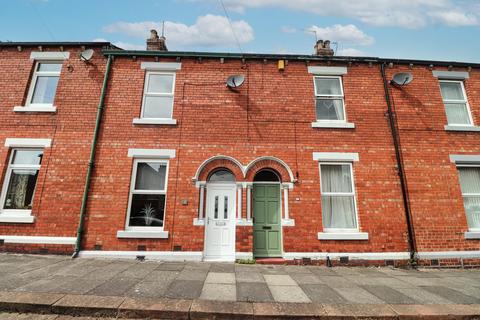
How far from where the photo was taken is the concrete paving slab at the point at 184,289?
406cm

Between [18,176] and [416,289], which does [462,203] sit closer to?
[416,289]

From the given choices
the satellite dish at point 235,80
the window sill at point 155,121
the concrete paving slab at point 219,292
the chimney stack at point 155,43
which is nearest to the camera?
the concrete paving slab at point 219,292

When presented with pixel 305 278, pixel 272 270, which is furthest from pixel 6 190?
pixel 305 278

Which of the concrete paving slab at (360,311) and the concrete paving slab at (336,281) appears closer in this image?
the concrete paving slab at (360,311)

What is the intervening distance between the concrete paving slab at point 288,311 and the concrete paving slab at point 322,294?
0.31 m

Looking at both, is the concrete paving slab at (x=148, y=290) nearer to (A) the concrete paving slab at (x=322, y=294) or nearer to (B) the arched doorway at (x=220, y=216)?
(B) the arched doorway at (x=220, y=216)

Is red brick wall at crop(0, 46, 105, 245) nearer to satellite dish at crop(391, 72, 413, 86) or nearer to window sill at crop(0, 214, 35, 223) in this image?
window sill at crop(0, 214, 35, 223)

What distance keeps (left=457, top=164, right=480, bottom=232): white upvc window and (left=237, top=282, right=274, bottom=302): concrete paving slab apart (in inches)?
278

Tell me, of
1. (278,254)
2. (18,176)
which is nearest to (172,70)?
(18,176)

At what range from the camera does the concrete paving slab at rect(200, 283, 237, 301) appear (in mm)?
4031

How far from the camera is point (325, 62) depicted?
7.98 metres

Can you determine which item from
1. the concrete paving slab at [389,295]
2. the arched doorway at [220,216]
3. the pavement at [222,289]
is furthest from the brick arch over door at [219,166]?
the concrete paving slab at [389,295]

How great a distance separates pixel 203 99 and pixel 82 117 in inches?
157

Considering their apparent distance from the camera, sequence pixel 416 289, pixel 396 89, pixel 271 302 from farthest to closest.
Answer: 1. pixel 396 89
2. pixel 416 289
3. pixel 271 302
